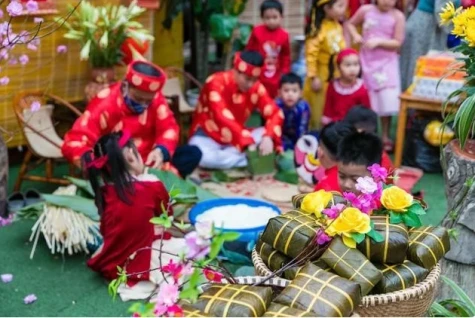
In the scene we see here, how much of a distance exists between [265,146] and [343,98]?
2.93ft

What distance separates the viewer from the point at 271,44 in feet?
20.5

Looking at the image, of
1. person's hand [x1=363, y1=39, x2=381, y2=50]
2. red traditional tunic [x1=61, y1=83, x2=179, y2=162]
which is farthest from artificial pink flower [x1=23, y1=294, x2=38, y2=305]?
person's hand [x1=363, y1=39, x2=381, y2=50]

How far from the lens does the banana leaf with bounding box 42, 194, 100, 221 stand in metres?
4.15

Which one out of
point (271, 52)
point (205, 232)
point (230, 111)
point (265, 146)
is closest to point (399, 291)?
point (205, 232)

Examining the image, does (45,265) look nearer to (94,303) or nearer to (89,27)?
(94,303)

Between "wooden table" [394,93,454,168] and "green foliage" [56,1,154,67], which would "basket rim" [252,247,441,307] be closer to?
"green foliage" [56,1,154,67]

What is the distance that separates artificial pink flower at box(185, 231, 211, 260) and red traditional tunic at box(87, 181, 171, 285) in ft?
7.06

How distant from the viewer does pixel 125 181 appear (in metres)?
3.71

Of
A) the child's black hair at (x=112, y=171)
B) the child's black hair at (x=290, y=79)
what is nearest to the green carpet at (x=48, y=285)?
the child's black hair at (x=112, y=171)

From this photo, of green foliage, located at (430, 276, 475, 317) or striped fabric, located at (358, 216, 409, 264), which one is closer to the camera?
striped fabric, located at (358, 216, 409, 264)

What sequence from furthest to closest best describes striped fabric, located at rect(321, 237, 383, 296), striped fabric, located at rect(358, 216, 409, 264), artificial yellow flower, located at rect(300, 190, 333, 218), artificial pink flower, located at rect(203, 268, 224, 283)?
artificial yellow flower, located at rect(300, 190, 333, 218)
striped fabric, located at rect(358, 216, 409, 264)
striped fabric, located at rect(321, 237, 383, 296)
artificial pink flower, located at rect(203, 268, 224, 283)

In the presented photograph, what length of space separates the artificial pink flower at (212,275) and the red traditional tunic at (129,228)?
1.85 metres

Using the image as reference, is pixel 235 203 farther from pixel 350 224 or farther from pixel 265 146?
pixel 350 224

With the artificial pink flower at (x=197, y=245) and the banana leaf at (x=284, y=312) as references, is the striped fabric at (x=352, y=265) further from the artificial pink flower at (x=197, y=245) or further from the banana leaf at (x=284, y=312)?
the artificial pink flower at (x=197, y=245)
